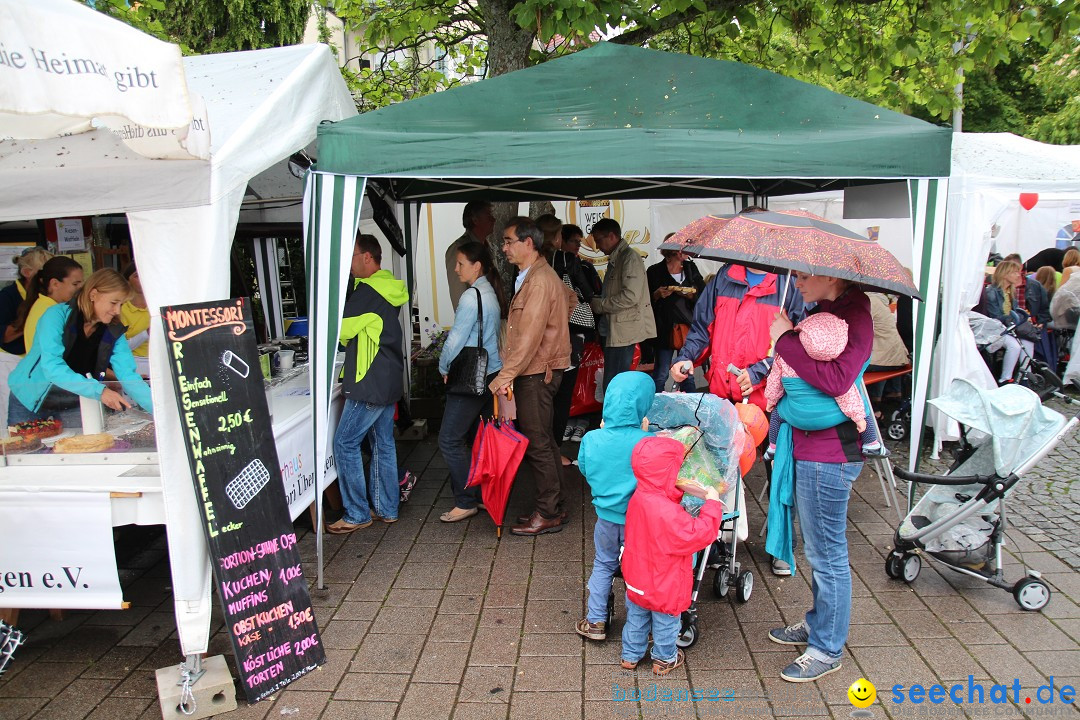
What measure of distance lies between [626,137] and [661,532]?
81.7 inches

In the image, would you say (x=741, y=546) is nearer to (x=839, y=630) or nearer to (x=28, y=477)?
(x=839, y=630)

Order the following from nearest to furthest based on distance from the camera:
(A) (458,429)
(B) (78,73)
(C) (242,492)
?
(B) (78,73)
(C) (242,492)
(A) (458,429)

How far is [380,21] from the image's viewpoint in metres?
7.20

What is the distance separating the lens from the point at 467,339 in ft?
15.2

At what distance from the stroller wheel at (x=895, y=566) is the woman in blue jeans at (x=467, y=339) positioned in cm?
251

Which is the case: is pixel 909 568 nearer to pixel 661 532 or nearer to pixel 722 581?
pixel 722 581

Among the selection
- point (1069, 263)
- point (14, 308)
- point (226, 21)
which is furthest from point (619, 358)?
point (226, 21)

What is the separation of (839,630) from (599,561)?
106 cm

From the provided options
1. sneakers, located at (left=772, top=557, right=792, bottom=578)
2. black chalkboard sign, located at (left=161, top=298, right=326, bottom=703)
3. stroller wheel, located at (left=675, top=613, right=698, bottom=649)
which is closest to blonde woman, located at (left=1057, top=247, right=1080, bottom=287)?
sneakers, located at (left=772, top=557, right=792, bottom=578)

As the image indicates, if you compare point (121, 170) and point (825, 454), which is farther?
point (121, 170)

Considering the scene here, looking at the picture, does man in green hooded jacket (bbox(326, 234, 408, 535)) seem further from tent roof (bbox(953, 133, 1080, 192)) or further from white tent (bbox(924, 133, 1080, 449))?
tent roof (bbox(953, 133, 1080, 192))

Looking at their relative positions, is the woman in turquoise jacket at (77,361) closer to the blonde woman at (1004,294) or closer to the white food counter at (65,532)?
the white food counter at (65,532)

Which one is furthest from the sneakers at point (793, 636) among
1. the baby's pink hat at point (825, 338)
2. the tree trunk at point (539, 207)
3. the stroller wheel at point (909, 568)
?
the tree trunk at point (539, 207)

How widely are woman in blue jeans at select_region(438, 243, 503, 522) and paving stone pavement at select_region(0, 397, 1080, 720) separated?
50 centimetres
